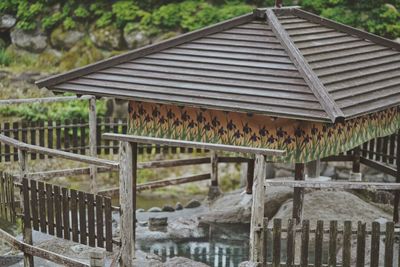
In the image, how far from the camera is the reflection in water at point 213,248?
1142 centimetres

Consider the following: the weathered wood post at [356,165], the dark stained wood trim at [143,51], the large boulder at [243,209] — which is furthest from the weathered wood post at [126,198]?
the weathered wood post at [356,165]

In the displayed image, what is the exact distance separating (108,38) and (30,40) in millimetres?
2753

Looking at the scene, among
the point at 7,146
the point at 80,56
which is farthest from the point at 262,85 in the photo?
the point at 80,56

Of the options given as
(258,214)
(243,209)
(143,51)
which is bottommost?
(243,209)

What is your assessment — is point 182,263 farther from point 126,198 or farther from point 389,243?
point 389,243

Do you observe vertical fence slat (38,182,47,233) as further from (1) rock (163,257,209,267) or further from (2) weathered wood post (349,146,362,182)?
(2) weathered wood post (349,146,362,182)

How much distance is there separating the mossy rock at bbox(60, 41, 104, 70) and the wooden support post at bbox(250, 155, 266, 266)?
12.9m

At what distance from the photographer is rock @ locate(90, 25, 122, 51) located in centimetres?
1955

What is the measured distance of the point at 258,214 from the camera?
7402 mm

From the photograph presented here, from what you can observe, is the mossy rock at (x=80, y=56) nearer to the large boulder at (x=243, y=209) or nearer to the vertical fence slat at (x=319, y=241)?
the large boulder at (x=243, y=209)

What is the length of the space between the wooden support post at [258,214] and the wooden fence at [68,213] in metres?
1.79

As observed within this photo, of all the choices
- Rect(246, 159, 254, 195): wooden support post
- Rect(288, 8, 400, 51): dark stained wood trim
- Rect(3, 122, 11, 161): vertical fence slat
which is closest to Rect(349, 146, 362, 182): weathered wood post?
Rect(246, 159, 254, 195): wooden support post

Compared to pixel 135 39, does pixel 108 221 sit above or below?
below

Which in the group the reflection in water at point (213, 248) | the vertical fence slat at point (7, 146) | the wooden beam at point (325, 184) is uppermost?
the wooden beam at point (325, 184)
